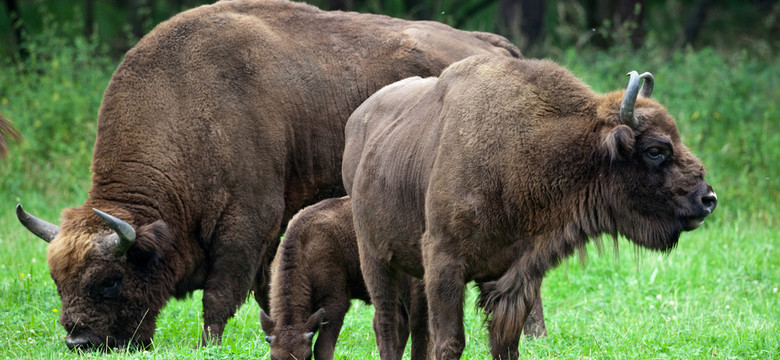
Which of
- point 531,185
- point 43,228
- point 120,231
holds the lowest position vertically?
point 43,228

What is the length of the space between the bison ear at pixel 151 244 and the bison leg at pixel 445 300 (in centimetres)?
283

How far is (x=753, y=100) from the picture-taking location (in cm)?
1494

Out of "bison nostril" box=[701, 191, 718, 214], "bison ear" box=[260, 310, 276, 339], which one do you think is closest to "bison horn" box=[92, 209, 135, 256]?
"bison ear" box=[260, 310, 276, 339]

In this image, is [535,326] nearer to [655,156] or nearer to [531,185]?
[531,185]

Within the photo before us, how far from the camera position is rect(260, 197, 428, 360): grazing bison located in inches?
267

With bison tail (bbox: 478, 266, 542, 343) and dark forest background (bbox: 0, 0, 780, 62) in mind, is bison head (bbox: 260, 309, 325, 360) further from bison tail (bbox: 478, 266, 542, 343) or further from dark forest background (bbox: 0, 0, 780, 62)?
dark forest background (bbox: 0, 0, 780, 62)

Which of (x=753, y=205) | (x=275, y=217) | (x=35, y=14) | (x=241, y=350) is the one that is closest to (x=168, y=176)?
(x=275, y=217)

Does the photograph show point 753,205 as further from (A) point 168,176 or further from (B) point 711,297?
(A) point 168,176

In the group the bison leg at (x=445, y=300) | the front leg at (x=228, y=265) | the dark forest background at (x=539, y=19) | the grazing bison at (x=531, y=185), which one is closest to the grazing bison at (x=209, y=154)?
the front leg at (x=228, y=265)

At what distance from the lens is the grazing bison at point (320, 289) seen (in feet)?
22.2

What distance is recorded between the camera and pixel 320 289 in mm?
7469

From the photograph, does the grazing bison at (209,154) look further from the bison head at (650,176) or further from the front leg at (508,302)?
the bison head at (650,176)

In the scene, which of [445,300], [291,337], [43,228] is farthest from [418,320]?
[43,228]

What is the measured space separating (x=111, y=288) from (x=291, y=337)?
1523 mm
